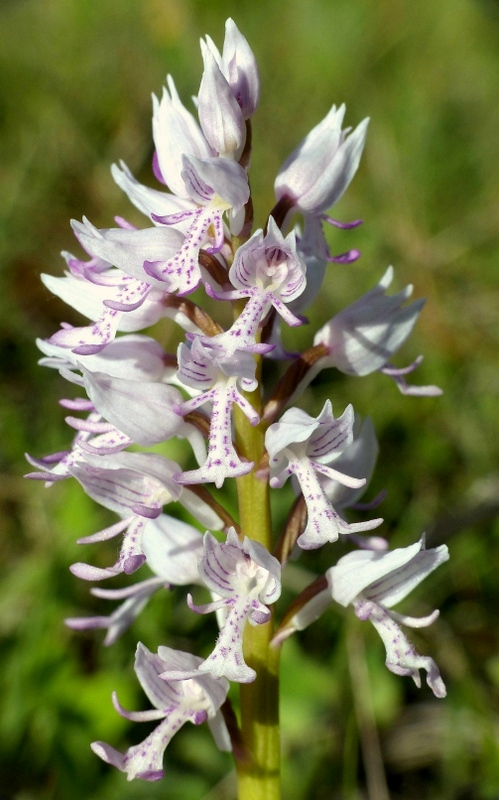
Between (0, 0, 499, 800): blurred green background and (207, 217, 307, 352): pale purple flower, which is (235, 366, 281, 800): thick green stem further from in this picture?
(0, 0, 499, 800): blurred green background

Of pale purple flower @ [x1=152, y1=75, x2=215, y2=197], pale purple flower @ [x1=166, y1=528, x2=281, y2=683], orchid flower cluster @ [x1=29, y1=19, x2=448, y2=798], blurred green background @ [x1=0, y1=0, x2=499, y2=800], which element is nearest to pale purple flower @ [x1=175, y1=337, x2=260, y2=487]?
orchid flower cluster @ [x1=29, y1=19, x2=448, y2=798]

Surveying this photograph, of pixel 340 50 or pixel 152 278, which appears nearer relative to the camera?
pixel 152 278

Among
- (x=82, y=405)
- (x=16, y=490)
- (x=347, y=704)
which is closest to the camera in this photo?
(x=82, y=405)

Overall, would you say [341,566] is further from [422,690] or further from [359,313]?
[422,690]

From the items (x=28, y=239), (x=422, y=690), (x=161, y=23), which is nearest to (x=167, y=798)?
(x=422, y=690)

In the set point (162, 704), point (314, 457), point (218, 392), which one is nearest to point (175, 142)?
point (218, 392)
